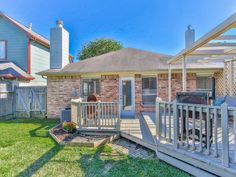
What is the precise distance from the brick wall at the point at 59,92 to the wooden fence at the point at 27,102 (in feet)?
2.27

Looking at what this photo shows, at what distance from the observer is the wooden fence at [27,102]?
11969 millimetres

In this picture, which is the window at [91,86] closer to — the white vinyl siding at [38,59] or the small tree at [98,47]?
the white vinyl siding at [38,59]

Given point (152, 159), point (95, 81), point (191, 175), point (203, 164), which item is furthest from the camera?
point (95, 81)

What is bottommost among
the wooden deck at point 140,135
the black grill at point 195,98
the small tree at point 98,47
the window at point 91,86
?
the wooden deck at point 140,135

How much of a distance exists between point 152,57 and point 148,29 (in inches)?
406

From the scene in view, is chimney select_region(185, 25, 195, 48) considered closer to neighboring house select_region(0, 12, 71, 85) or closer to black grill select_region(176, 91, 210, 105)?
black grill select_region(176, 91, 210, 105)

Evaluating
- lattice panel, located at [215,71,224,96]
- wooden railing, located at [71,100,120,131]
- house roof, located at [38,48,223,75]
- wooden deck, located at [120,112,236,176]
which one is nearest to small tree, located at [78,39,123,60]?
house roof, located at [38,48,223,75]

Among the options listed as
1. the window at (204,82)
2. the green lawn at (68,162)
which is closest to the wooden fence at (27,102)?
the green lawn at (68,162)

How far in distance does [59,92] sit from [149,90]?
5.10 meters

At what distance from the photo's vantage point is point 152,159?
4.93 m

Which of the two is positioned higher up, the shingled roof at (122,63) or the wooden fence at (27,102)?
the shingled roof at (122,63)

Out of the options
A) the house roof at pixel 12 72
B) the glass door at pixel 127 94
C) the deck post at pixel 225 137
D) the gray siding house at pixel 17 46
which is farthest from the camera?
the gray siding house at pixel 17 46

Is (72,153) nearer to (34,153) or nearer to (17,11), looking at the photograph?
(34,153)

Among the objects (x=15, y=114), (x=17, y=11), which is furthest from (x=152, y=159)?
(x=17, y=11)
